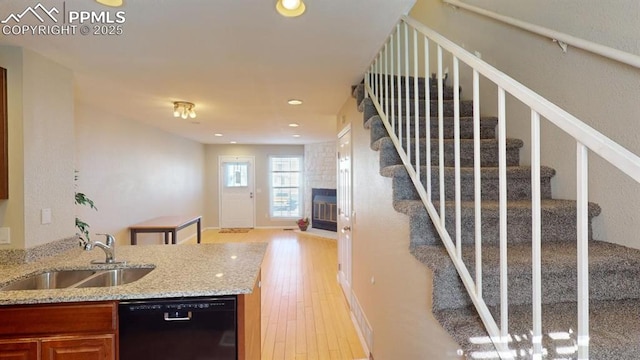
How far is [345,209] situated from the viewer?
3697 millimetres

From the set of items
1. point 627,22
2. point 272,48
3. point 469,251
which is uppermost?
point 272,48

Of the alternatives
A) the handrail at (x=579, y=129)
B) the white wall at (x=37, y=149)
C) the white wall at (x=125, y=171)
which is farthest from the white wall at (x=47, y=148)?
the handrail at (x=579, y=129)

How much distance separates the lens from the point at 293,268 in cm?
494

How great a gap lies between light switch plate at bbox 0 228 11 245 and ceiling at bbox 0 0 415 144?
1137 mm

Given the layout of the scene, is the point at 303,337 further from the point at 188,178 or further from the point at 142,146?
the point at 188,178

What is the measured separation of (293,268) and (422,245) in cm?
376

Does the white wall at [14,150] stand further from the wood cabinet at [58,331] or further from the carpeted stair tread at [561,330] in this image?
the carpeted stair tread at [561,330]

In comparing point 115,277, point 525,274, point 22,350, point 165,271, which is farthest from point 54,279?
point 525,274

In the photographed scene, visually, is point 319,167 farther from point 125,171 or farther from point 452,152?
point 452,152

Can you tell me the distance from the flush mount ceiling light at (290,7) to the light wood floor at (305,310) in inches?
99.1

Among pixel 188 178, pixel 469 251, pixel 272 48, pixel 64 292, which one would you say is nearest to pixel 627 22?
pixel 469 251

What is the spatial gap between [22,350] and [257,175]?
7.10 m

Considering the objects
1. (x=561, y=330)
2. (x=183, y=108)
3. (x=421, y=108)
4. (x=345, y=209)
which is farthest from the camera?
(x=345, y=209)

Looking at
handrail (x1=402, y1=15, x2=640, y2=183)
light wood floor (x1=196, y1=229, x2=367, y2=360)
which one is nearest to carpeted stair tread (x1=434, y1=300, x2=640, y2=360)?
handrail (x1=402, y1=15, x2=640, y2=183)
